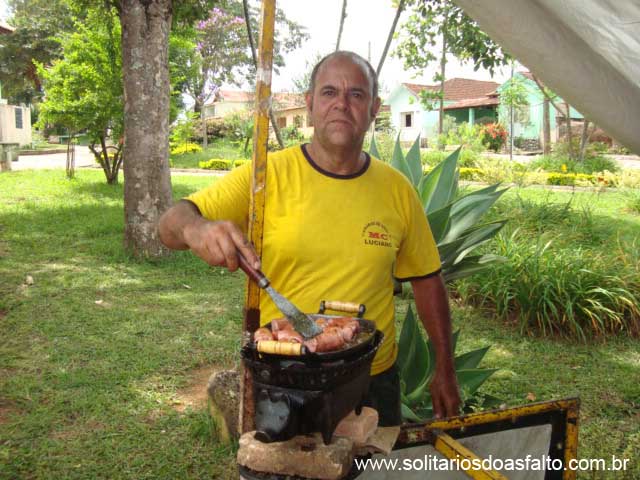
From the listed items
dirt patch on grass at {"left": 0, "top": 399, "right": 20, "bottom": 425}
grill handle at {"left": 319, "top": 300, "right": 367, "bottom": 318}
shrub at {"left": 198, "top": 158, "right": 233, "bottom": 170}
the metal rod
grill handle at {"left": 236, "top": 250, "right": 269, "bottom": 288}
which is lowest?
dirt patch on grass at {"left": 0, "top": 399, "right": 20, "bottom": 425}

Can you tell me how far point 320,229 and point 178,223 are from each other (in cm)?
52

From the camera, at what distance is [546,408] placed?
7.02 feet

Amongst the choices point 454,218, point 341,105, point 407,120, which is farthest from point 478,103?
point 341,105

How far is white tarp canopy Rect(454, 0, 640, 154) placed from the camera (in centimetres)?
182

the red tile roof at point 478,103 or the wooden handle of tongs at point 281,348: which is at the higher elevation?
the red tile roof at point 478,103

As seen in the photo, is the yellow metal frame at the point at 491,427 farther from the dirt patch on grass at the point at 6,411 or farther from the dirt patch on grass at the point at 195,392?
the dirt patch on grass at the point at 6,411

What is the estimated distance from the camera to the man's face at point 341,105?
228 centimetres

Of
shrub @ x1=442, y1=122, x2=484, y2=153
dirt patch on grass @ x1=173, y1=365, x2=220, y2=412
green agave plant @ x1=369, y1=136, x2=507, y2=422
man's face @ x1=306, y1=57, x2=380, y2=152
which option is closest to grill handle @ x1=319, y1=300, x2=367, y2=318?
man's face @ x1=306, y1=57, x2=380, y2=152

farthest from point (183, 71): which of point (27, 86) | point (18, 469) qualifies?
point (27, 86)

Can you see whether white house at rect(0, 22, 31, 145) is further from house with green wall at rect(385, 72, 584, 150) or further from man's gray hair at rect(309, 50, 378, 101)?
man's gray hair at rect(309, 50, 378, 101)

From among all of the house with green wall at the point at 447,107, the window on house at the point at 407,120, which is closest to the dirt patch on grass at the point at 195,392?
the house with green wall at the point at 447,107

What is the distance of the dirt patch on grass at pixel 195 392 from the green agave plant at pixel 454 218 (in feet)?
6.38

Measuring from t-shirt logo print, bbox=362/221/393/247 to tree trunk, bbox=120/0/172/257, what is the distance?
602 cm

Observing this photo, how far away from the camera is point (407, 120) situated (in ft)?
154
